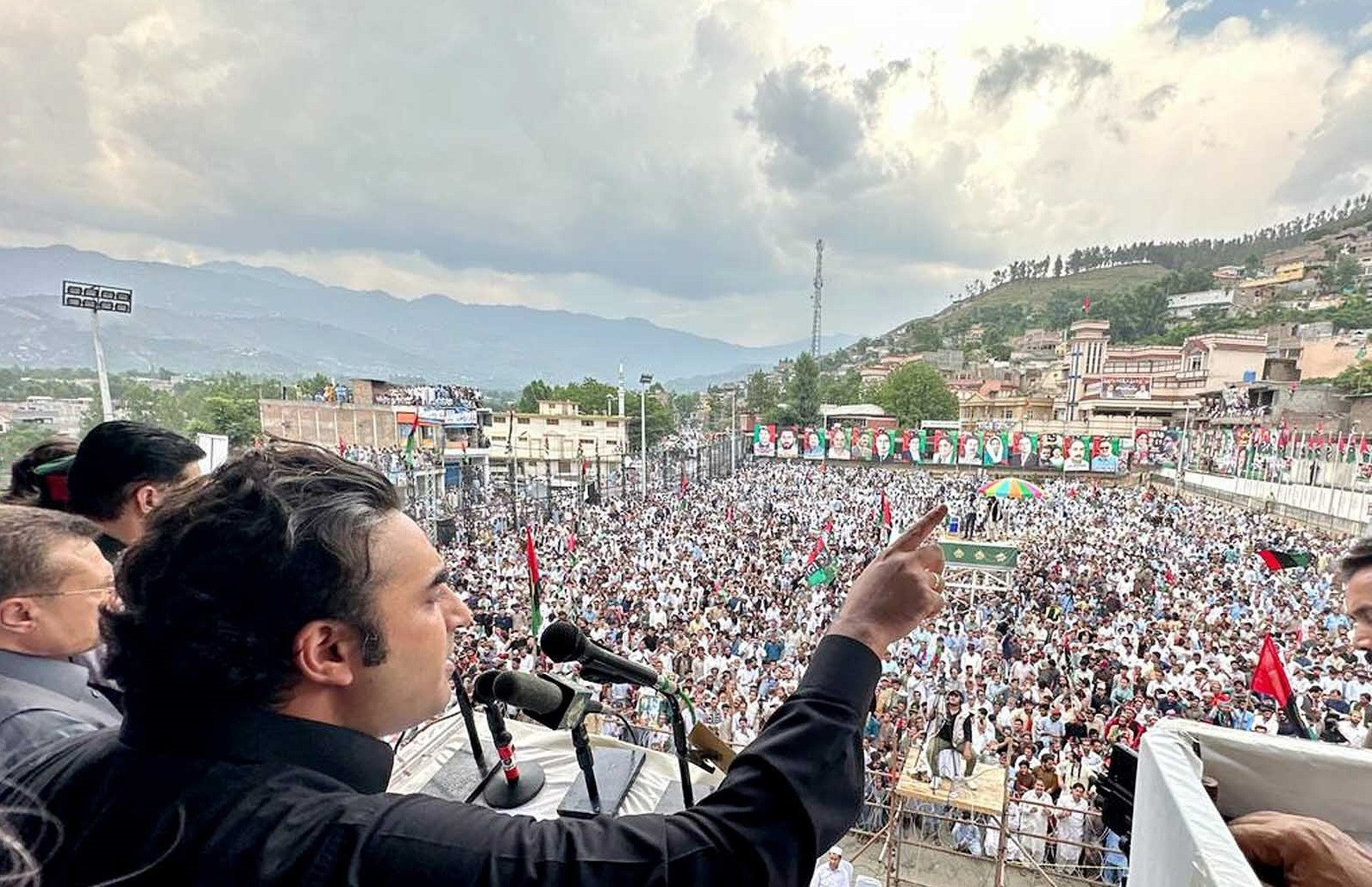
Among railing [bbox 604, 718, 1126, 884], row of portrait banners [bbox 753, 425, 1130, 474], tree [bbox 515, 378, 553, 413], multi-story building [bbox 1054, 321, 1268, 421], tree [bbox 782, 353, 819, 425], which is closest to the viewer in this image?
railing [bbox 604, 718, 1126, 884]

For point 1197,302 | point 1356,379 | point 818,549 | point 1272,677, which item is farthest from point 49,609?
point 1197,302

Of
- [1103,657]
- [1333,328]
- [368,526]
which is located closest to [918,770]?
[1103,657]

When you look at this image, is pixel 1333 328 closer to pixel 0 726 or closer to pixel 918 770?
pixel 918 770

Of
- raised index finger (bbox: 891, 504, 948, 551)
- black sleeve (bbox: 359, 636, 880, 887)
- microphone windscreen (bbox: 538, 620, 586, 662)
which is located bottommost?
microphone windscreen (bbox: 538, 620, 586, 662)

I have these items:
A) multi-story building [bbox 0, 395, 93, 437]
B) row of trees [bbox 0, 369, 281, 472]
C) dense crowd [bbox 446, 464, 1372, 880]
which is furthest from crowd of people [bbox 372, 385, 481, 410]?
multi-story building [bbox 0, 395, 93, 437]

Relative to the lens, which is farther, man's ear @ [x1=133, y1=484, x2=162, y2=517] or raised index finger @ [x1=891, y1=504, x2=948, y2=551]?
man's ear @ [x1=133, y1=484, x2=162, y2=517]

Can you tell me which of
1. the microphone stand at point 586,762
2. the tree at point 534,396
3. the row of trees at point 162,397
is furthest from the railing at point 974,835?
the tree at point 534,396

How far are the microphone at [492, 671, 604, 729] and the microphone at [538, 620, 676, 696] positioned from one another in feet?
0.14

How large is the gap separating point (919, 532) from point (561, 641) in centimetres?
65

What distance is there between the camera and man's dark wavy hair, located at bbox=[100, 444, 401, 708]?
0.61m

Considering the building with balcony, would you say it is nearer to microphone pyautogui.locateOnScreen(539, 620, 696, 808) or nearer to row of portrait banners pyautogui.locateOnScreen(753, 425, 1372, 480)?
row of portrait banners pyautogui.locateOnScreen(753, 425, 1372, 480)

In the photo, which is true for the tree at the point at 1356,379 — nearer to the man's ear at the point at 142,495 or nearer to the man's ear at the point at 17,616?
the man's ear at the point at 142,495

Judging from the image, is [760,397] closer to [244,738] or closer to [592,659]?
[592,659]

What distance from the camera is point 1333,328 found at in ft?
132
